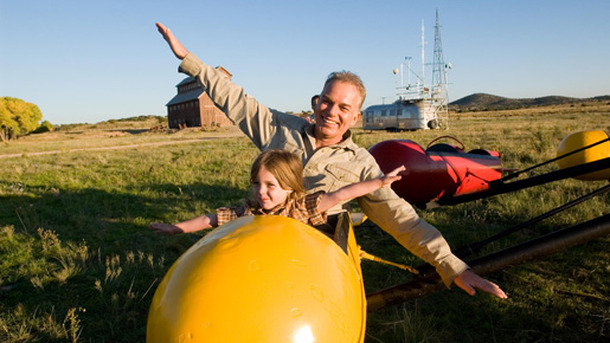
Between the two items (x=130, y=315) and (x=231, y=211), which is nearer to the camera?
(x=231, y=211)

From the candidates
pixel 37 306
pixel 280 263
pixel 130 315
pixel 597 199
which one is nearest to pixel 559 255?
pixel 597 199

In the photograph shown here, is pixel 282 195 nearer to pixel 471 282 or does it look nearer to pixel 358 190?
pixel 358 190

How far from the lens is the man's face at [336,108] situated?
287 cm

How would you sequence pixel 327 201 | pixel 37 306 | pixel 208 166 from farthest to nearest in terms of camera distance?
pixel 208 166 < pixel 37 306 < pixel 327 201

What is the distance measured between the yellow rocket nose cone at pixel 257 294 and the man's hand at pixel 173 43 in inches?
90.8

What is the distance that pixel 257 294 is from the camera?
1.32 metres

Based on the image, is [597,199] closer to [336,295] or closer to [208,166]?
[336,295]

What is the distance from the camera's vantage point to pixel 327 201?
2430mm

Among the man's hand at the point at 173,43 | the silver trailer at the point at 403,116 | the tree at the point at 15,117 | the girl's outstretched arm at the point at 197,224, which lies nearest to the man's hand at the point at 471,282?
the girl's outstretched arm at the point at 197,224

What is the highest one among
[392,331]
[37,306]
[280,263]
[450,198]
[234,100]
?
[234,100]

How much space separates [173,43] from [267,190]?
1926mm

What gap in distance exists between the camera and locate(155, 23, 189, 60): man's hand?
3379 millimetres

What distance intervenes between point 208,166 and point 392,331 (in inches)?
369

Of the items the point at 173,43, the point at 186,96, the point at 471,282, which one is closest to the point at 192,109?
the point at 186,96
